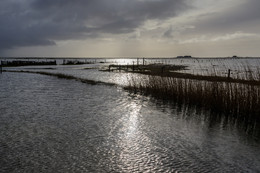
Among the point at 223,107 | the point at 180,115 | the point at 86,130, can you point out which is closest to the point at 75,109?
the point at 86,130

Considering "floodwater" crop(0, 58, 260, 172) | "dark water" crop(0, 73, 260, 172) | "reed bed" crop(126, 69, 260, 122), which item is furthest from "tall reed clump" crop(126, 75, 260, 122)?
"dark water" crop(0, 73, 260, 172)

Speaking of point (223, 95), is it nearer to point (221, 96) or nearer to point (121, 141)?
point (221, 96)

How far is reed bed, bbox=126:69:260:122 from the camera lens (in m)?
11.0

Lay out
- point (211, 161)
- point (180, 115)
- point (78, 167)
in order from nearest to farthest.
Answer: point (78, 167) → point (211, 161) → point (180, 115)

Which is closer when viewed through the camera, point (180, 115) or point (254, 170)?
point (254, 170)

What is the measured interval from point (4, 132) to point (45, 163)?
3584mm

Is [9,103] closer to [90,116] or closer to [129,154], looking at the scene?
[90,116]

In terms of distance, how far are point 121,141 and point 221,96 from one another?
7.28m

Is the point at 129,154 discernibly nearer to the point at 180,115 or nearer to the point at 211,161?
the point at 211,161

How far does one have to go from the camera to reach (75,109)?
1305 centimetres

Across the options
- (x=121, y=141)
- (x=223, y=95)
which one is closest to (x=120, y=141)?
(x=121, y=141)

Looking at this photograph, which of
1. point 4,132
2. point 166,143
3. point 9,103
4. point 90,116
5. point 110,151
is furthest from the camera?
point 9,103

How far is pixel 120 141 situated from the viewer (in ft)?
26.2

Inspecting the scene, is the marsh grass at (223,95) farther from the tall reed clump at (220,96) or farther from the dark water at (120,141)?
the dark water at (120,141)
